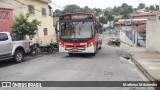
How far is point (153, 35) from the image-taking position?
844 inches

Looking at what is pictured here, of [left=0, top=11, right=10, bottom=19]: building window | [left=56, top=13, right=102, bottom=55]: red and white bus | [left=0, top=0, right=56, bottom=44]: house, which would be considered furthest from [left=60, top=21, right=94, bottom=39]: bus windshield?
[left=0, top=0, right=56, bottom=44]: house

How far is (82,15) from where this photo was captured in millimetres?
18672

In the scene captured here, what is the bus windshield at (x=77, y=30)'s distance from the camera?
18.4 metres

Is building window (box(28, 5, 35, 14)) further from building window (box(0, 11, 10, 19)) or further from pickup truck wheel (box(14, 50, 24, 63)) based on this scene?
pickup truck wheel (box(14, 50, 24, 63))

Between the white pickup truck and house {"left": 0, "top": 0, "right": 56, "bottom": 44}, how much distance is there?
8898mm

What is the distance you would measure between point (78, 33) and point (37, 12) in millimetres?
12723

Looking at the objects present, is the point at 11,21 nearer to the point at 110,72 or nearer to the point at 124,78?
the point at 110,72

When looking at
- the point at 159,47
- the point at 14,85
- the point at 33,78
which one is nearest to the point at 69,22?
the point at 159,47

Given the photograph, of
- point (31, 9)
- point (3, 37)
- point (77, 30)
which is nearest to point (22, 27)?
point (77, 30)

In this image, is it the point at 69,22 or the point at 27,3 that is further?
the point at 27,3

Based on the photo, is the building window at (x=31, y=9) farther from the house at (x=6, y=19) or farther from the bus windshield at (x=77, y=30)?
the bus windshield at (x=77, y=30)

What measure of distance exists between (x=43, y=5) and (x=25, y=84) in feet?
78.2

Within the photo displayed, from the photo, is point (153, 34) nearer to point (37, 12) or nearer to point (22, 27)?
point (22, 27)

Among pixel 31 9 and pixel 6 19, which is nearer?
pixel 6 19
